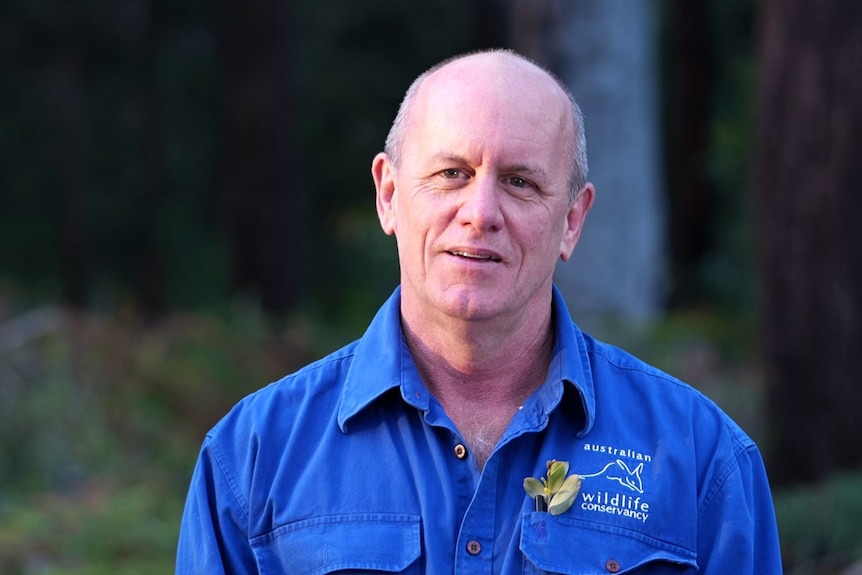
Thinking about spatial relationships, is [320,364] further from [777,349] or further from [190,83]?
[190,83]

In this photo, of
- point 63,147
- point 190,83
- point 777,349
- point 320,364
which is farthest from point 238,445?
point 190,83

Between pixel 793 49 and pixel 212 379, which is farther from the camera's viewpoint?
pixel 212 379

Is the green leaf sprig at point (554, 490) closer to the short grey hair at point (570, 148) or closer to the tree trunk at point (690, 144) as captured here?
the short grey hair at point (570, 148)

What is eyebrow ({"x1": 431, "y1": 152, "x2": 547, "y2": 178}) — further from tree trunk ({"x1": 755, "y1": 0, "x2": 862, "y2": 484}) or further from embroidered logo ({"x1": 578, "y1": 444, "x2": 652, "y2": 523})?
tree trunk ({"x1": 755, "y1": 0, "x2": 862, "y2": 484})

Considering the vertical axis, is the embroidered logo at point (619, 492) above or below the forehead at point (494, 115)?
below

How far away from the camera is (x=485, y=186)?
10.0 ft

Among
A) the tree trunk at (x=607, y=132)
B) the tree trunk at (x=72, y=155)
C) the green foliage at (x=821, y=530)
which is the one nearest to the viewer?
the green foliage at (x=821, y=530)

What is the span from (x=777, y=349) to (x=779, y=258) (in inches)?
19.8

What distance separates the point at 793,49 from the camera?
735 cm

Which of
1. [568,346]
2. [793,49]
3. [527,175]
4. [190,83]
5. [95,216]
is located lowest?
[568,346]

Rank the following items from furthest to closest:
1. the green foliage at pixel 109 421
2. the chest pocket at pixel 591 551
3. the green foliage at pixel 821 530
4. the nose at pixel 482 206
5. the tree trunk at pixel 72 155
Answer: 1. the tree trunk at pixel 72 155
2. the green foliage at pixel 109 421
3. the green foliage at pixel 821 530
4. the nose at pixel 482 206
5. the chest pocket at pixel 591 551

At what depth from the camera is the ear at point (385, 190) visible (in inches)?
133

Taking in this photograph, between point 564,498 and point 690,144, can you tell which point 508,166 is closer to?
point 564,498

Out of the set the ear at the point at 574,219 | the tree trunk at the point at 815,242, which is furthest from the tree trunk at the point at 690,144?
the ear at the point at 574,219
